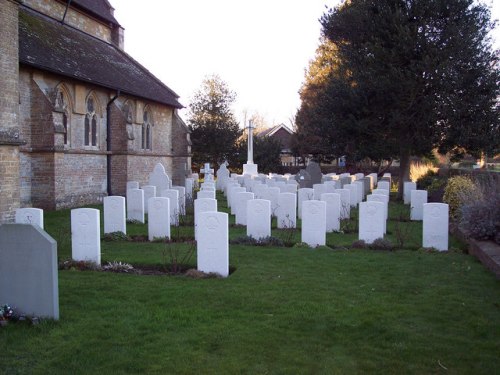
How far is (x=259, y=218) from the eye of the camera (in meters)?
12.1

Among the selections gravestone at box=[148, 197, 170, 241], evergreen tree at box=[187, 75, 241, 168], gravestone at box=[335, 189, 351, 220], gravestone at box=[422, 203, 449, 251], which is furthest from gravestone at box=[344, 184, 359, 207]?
evergreen tree at box=[187, 75, 241, 168]

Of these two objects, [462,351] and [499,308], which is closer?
[462,351]

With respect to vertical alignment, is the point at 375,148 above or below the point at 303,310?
above

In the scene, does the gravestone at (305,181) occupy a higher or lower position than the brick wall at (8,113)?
lower

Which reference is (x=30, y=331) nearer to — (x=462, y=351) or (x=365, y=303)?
(x=365, y=303)

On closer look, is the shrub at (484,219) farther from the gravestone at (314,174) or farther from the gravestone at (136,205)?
the gravestone at (314,174)

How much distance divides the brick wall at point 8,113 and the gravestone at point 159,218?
3.37 meters

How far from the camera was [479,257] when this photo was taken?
31.6ft

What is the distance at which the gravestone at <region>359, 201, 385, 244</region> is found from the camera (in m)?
11.5

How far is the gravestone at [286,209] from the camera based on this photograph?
14039mm

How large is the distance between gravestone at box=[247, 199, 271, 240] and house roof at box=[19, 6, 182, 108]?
9.82 meters

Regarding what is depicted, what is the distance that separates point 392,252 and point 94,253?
579 centimetres

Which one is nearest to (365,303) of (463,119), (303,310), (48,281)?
(303,310)

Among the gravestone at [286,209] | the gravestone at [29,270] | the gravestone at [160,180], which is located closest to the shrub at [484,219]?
the gravestone at [286,209]
